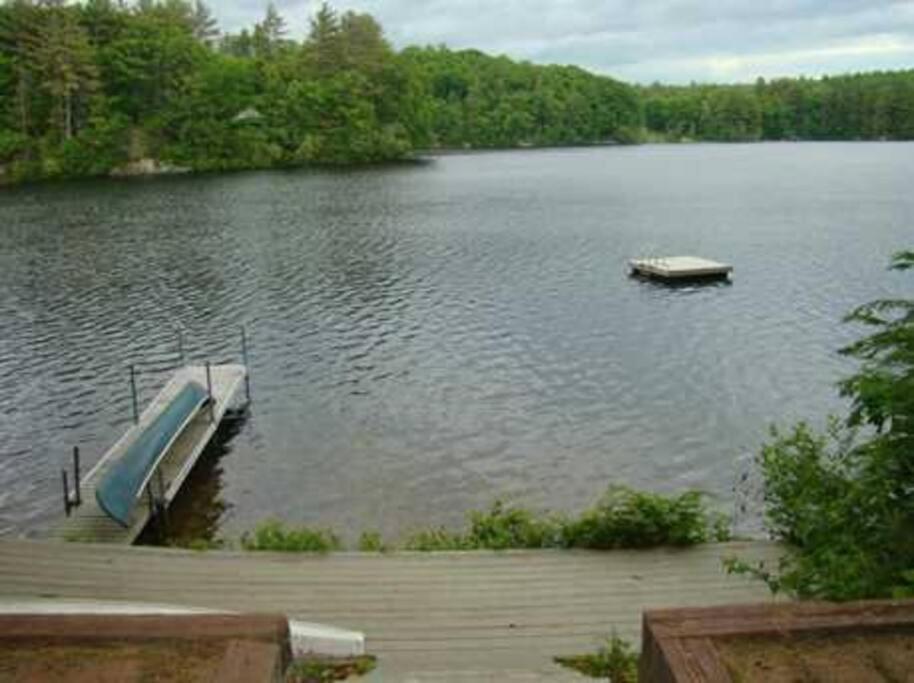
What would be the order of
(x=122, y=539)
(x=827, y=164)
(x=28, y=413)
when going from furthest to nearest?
1. (x=827, y=164)
2. (x=28, y=413)
3. (x=122, y=539)

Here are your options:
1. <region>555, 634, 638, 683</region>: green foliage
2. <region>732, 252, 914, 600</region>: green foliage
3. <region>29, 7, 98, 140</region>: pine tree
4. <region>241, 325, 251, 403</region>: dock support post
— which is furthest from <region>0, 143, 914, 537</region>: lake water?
<region>29, 7, 98, 140</region>: pine tree

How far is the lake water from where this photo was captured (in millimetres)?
14367

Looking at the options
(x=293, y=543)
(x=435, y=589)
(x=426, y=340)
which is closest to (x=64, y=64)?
(x=426, y=340)

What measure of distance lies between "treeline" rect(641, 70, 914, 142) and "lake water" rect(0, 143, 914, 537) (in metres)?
86.9

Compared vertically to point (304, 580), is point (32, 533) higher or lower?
lower

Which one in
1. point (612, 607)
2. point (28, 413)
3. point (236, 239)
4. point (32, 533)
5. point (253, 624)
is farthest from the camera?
point (236, 239)

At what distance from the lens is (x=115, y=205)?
48000mm

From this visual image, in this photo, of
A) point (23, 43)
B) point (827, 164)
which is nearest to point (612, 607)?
point (23, 43)

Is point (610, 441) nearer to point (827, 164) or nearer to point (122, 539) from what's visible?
point (122, 539)

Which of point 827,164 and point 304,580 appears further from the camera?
point 827,164

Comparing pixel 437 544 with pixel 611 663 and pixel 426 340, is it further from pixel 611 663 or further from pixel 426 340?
pixel 426 340

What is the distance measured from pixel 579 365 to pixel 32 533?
12.1 metres

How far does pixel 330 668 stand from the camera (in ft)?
17.7

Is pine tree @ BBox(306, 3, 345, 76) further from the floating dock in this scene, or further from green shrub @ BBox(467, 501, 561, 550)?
green shrub @ BBox(467, 501, 561, 550)
